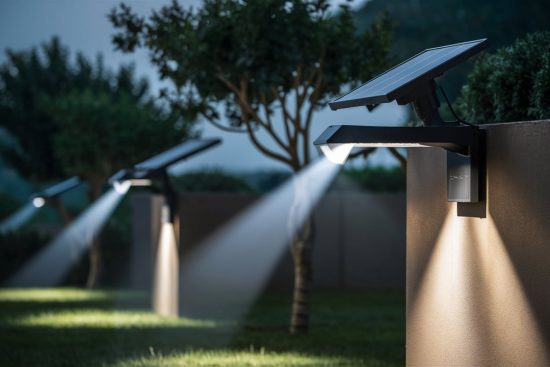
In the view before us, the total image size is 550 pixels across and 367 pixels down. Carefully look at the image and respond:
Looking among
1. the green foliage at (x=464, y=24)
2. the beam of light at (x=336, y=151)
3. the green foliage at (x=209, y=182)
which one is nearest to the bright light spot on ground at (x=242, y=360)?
the beam of light at (x=336, y=151)

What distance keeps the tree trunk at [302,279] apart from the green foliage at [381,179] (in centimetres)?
1295

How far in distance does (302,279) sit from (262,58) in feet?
8.76

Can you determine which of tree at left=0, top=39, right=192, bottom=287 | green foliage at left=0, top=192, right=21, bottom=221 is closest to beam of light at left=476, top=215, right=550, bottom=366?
tree at left=0, top=39, right=192, bottom=287

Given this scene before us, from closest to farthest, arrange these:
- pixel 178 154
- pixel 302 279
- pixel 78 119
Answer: pixel 302 279 → pixel 178 154 → pixel 78 119

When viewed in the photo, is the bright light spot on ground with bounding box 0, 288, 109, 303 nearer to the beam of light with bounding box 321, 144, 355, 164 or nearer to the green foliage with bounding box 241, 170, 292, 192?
the green foliage with bounding box 241, 170, 292, 192

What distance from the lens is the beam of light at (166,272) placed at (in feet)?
48.9

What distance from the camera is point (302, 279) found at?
12578 millimetres

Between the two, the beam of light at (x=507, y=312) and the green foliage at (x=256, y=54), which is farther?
the green foliage at (x=256, y=54)

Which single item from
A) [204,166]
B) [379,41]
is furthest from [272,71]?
[204,166]

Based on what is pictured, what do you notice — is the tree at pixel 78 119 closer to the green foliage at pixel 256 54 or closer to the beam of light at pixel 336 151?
the green foliage at pixel 256 54

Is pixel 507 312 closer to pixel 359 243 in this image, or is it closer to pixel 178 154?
pixel 178 154

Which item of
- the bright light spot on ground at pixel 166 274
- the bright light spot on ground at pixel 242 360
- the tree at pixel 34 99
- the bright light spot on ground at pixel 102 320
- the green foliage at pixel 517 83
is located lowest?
the bright light spot on ground at pixel 242 360

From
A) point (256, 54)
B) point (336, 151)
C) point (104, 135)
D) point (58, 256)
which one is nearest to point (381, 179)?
point (104, 135)

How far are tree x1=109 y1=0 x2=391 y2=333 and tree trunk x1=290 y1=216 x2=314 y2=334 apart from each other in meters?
0.01
